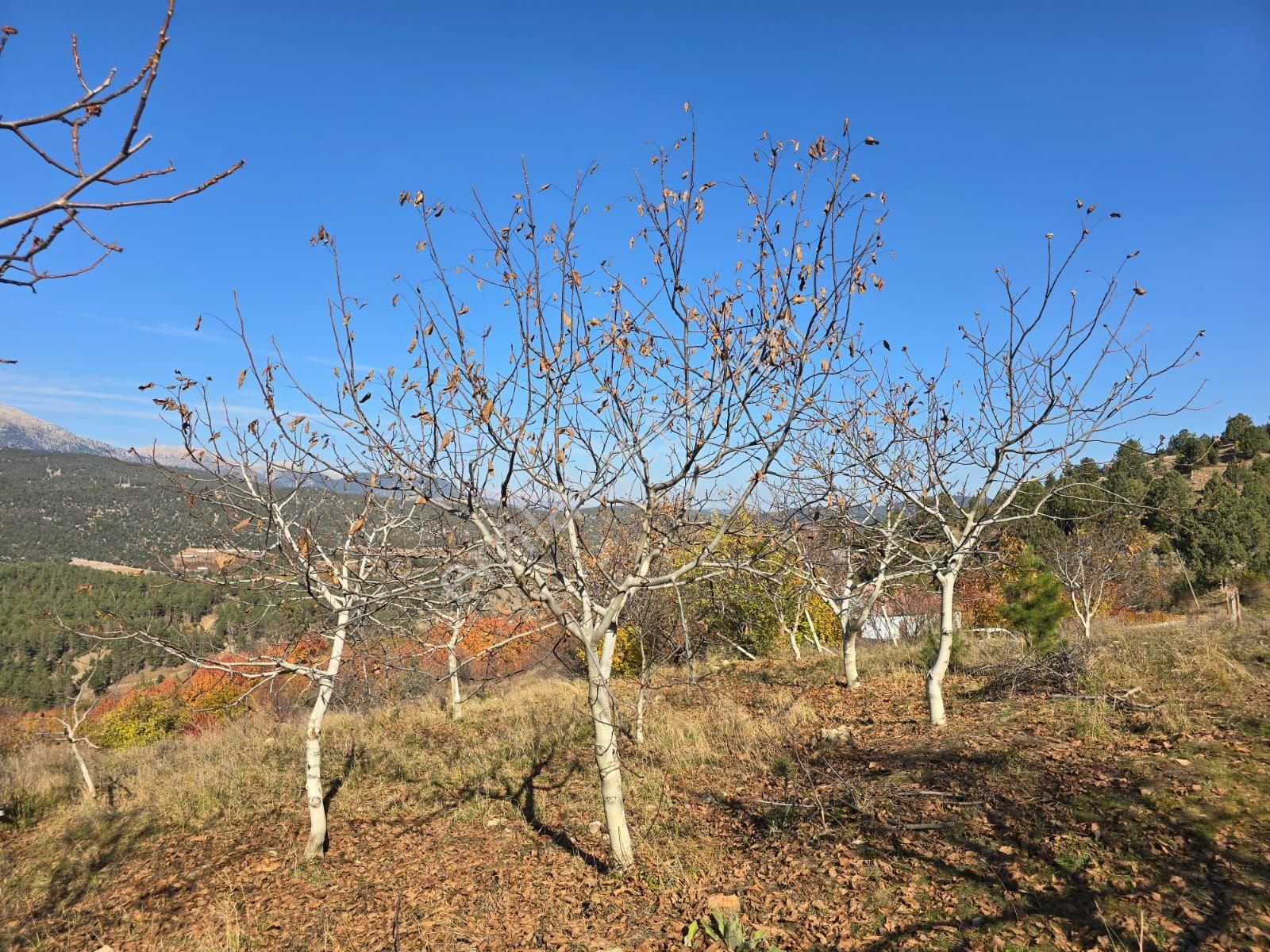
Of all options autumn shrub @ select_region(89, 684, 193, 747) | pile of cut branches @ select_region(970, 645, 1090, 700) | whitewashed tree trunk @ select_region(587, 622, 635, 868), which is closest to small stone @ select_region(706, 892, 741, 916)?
whitewashed tree trunk @ select_region(587, 622, 635, 868)

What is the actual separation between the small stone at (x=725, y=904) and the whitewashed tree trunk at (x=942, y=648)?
13.4ft

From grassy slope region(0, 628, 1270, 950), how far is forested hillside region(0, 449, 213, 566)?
72271 mm

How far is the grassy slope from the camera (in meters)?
4.45

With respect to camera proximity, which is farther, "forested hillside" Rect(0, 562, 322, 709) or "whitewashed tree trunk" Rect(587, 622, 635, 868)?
"forested hillside" Rect(0, 562, 322, 709)

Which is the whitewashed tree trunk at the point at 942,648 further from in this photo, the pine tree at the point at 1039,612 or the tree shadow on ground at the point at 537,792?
the pine tree at the point at 1039,612

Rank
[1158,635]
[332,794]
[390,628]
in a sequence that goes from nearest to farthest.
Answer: [390,628], [332,794], [1158,635]

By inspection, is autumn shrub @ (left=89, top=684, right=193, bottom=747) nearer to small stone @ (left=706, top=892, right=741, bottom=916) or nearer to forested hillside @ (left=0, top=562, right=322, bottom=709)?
forested hillside @ (left=0, top=562, right=322, bottom=709)

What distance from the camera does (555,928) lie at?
4.90m

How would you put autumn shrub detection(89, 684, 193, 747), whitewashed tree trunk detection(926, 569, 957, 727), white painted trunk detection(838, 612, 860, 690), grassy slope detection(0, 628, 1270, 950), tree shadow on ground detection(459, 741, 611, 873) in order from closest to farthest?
grassy slope detection(0, 628, 1270, 950) < tree shadow on ground detection(459, 741, 611, 873) < whitewashed tree trunk detection(926, 569, 957, 727) < white painted trunk detection(838, 612, 860, 690) < autumn shrub detection(89, 684, 193, 747)

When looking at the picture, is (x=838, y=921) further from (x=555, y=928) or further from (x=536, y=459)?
(x=536, y=459)

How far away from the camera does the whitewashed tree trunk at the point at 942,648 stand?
767 cm

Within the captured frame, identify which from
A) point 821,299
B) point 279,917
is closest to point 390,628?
point 279,917

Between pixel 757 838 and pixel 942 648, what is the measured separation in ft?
10.9

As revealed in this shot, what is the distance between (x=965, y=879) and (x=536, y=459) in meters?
4.46
